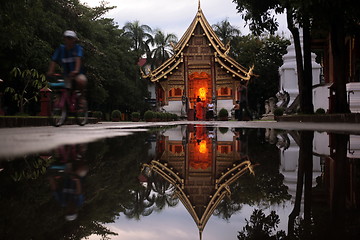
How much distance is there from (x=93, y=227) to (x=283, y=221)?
0.56 m

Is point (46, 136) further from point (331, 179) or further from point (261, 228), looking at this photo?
point (261, 228)

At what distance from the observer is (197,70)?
121 ft

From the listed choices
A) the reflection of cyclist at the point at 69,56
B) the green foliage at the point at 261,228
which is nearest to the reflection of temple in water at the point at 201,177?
the green foliage at the point at 261,228

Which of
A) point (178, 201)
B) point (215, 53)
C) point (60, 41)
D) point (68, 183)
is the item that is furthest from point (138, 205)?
point (215, 53)

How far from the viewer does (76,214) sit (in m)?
1.25

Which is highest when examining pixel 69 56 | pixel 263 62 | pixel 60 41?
pixel 263 62

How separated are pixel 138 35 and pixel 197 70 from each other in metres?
18.6

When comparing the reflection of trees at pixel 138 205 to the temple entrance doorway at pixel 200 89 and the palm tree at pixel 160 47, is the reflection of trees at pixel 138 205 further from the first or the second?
the palm tree at pixel 160 47

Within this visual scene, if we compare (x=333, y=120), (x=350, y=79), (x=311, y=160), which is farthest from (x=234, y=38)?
(x=311, y=160)

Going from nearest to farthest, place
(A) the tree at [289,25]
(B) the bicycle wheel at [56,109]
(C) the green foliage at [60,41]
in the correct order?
1. (B) the bicycle wheel at [56,109]
2. (C) the green foliage at [60,41]
3. (A) the tree at [289,25]

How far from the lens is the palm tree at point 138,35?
52.6 m

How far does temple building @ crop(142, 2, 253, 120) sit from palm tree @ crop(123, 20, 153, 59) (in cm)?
1693

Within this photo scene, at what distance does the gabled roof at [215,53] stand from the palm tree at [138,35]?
57.9 ft

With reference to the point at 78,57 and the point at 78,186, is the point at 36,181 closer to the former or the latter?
the point at 78,186
